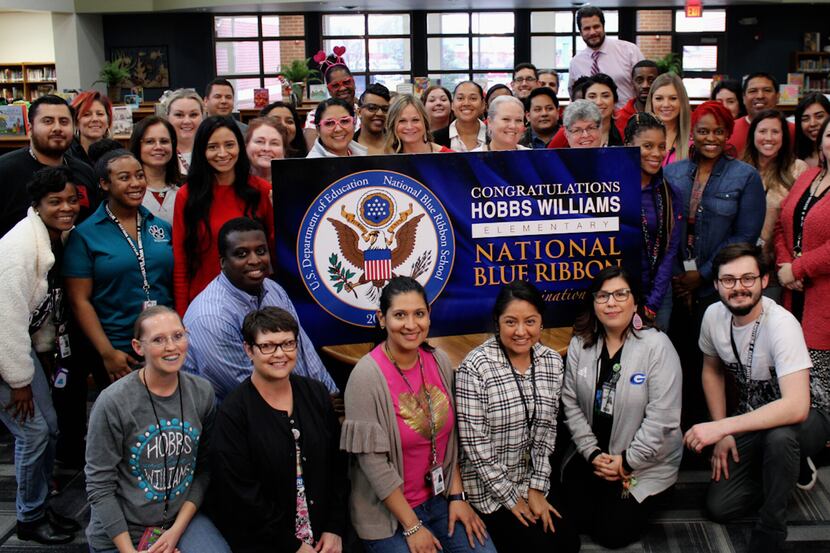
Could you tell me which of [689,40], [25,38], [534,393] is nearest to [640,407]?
[534,393]

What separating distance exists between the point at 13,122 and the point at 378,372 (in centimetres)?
453

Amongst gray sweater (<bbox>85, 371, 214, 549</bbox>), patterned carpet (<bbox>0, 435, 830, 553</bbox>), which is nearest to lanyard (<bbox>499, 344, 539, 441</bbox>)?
patterned carpet (<bbox>0, 435, 830, 553</bbox>)

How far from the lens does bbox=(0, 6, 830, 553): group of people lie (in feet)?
9.09

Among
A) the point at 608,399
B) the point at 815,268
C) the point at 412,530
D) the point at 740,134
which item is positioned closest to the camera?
the point at 412,530

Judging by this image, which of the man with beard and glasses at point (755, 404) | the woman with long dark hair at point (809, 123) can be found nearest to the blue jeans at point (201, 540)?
the man with beard and glasses at point (755, 404)

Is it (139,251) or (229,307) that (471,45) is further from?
(229,307)

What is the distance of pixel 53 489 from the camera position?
11.5ft

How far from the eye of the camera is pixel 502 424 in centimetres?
306

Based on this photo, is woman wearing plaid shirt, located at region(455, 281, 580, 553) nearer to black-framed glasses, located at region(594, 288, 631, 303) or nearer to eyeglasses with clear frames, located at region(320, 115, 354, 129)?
black-framed glasses, located at region(594, 288, 631, 303)

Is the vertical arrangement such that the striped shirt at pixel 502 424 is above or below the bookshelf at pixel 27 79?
below

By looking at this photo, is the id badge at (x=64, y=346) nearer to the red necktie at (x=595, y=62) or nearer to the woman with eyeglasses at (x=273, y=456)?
the woman with eyeglasses at (x=273, y=456)

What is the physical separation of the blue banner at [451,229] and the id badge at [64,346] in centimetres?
93

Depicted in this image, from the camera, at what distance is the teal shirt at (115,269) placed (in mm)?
3287

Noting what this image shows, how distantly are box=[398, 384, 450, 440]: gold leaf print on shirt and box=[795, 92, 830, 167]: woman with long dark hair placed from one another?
2575 mm
